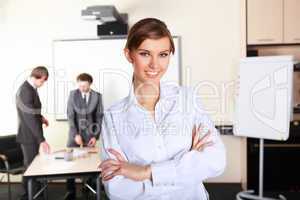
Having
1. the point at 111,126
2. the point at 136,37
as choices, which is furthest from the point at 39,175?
the point at 136,37

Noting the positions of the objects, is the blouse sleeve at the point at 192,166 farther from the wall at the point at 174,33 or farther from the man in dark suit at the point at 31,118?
the wall at the point at 174,33

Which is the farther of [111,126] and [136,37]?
[111,126]

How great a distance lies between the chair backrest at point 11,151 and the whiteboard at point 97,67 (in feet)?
2.43

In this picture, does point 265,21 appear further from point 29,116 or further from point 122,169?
point 122,169

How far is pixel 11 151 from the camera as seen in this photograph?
166 inches

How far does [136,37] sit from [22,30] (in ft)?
12.8

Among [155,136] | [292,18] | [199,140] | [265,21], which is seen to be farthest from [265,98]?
[155,136]

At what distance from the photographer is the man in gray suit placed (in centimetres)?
424

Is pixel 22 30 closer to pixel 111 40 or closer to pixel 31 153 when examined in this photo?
pixel 111 40

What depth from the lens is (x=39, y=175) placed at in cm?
295

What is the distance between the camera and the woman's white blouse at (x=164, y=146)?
1.30 metres

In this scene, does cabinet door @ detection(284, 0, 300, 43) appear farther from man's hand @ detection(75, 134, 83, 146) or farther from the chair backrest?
the chair backrest

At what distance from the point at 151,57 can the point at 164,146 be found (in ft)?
1.14

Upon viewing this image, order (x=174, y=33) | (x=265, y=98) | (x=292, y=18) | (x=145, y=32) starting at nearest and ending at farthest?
(x=145, y=32), (x=265, y=98), (x=292, y=18), (x=174, y=33)
